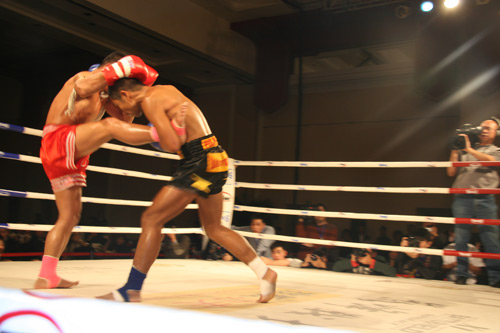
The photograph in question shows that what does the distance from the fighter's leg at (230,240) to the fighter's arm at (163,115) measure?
1.00 feet

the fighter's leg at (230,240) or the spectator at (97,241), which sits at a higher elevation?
the fighter's leg at (230,240)

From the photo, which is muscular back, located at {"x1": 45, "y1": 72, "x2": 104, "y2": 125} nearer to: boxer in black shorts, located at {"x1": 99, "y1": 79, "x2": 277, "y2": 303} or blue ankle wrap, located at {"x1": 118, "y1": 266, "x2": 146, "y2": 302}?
boxer in black shorts, located at {"x1": 99, "y1": 79, "x2": 277, "y2": 303}

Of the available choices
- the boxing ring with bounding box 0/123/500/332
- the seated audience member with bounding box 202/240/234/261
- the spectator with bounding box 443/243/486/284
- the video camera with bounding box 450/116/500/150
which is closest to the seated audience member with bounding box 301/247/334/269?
the boxing ring with bounding box 0/123/500/332

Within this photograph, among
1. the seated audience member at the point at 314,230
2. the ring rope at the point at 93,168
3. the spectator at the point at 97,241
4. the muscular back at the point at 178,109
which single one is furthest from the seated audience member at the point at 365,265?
the spectator at the point at 97,241

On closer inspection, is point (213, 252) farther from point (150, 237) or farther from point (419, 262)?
point (150, 237)

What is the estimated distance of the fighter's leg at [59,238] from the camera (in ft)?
6.48

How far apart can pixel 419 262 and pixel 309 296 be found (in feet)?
7.23

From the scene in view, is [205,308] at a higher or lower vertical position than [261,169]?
lower

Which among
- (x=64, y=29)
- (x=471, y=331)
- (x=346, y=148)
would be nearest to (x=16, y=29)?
(x=64, y=29)

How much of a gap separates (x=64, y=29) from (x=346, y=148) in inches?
182

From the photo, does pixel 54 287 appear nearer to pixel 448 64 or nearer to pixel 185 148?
pixel 185 148

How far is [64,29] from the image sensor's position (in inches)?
248

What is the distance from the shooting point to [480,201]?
3.16 metres

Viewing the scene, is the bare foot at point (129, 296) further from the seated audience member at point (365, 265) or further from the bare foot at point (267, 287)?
the seated audience member at point (365, 265)
